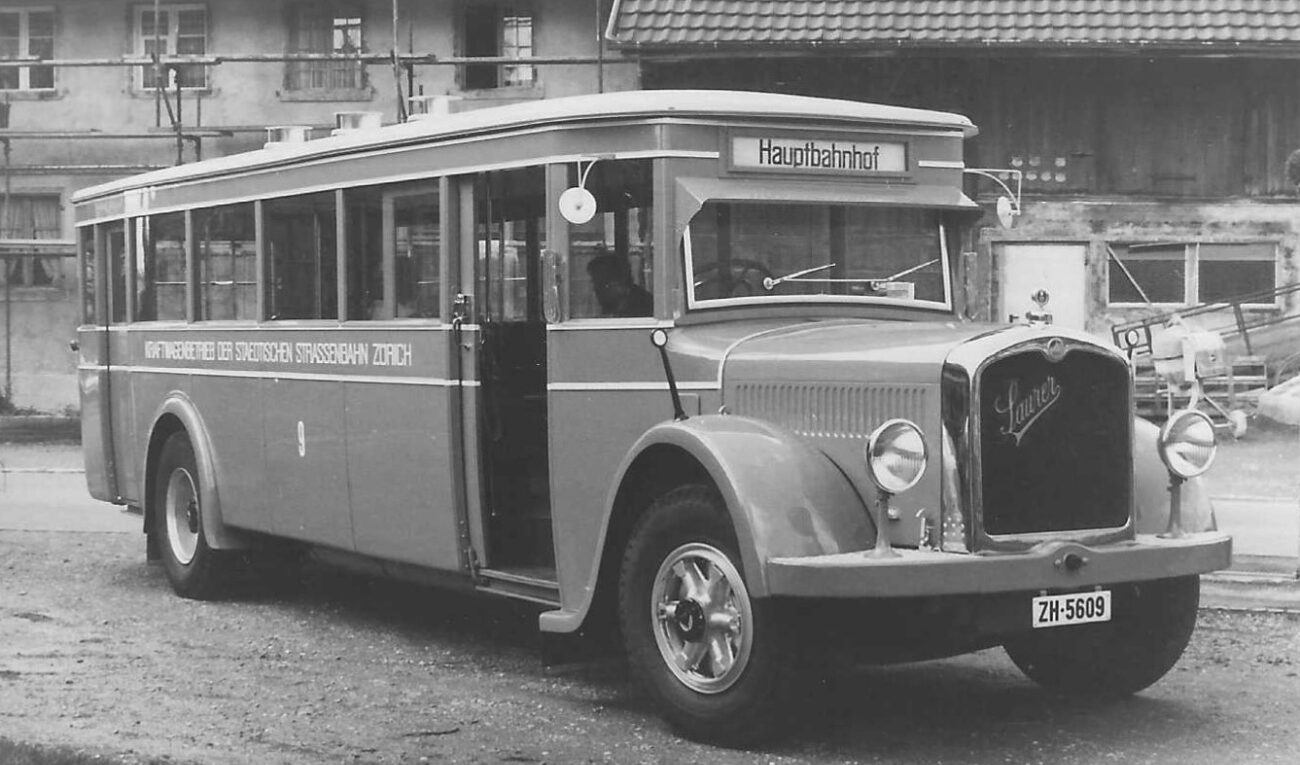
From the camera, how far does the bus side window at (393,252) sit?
30.9 ft

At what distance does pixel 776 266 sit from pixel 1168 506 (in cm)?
173

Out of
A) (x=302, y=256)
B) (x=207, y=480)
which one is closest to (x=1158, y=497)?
(x=302, y=256)

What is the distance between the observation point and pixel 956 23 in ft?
75.4

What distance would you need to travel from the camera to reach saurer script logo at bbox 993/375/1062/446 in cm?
724

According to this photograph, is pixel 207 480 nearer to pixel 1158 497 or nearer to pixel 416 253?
pixel 416 253

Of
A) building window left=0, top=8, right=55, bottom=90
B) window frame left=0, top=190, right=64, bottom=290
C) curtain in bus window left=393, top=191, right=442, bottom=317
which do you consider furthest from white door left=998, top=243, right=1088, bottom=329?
curtain in bus window left=393, top=191, right=442, bottom=317

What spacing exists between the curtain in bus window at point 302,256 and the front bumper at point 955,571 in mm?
4046

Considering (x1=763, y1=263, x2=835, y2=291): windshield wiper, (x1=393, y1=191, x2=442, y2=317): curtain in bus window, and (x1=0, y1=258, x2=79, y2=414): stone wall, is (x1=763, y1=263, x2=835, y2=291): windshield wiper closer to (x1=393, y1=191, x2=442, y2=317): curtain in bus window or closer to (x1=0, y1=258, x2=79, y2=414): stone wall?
(x1=393, y1=191, x2=442, y2=317): curtain in bus window

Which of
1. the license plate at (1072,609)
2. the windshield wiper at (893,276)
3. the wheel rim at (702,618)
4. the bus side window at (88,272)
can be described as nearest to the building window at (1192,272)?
the bus side window at (88,272)

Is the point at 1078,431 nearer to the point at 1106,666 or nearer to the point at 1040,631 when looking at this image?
the point at 1040,631

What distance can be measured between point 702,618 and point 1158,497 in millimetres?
1783

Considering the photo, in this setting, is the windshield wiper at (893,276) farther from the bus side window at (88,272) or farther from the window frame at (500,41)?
the window frame at (500,41)

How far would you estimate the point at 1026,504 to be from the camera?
24.1ft

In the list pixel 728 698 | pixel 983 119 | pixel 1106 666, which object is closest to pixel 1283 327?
pixel 983 119
